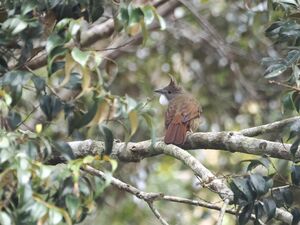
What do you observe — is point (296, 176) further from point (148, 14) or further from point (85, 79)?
point (85, 79)

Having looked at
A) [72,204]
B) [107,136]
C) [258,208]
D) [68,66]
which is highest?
[68,66]

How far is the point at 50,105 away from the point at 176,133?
2.50m

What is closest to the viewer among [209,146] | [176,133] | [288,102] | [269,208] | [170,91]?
[269,208]

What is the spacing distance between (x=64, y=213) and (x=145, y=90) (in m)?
6.21

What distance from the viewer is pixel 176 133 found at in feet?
19.4

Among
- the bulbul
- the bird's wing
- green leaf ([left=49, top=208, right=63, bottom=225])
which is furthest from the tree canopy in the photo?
the bird's wing

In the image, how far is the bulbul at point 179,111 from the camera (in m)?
6.50

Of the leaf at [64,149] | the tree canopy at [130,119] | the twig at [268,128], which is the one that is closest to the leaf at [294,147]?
the tree canopy at [130,119]

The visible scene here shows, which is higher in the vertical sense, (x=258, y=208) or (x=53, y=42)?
(x=53, y=42)

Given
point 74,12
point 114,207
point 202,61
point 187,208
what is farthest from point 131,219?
→ point 74,12

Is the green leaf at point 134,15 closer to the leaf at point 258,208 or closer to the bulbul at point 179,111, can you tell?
the leaf at point 258,208

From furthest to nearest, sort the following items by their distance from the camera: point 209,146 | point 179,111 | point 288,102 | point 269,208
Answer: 1. point 179,111
2. point 209,146
3. point 288,102
4. point 269,208

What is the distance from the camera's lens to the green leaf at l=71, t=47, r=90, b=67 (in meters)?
3.26

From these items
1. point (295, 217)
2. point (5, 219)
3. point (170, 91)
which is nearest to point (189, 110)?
point (170, 91)
